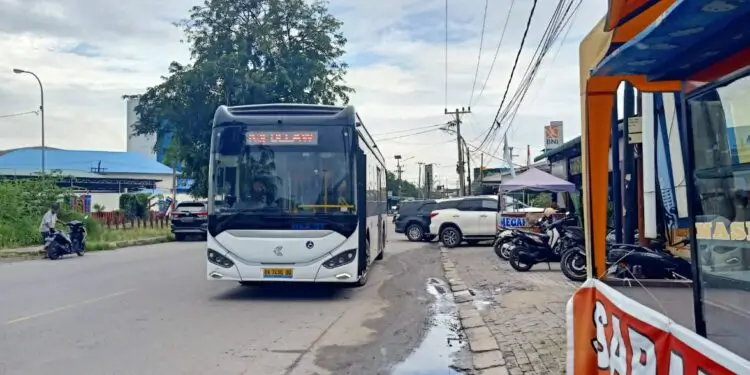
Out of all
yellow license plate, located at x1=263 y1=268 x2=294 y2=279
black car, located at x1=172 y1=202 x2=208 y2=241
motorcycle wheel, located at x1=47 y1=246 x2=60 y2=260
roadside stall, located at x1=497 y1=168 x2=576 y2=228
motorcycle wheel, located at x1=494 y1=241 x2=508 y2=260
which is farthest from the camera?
black car, located at x1=172 y1=202 x2=208 y2=241

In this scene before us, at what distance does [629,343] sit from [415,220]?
83.2ft

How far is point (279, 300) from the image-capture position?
39.2ft

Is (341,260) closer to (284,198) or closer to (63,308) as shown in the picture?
(284,198)

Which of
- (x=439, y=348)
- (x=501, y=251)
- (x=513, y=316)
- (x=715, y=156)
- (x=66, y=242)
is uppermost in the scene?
(x=715, y=156)

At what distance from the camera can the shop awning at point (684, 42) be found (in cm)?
318

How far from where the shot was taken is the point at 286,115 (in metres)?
11.8

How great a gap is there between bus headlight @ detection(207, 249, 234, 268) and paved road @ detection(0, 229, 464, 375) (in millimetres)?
621

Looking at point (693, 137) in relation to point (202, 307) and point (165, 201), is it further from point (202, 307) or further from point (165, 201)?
point (165, 201)

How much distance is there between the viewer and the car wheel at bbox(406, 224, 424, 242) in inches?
1168

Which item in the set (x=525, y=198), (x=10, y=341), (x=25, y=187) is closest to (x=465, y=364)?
(x=10, y=341)

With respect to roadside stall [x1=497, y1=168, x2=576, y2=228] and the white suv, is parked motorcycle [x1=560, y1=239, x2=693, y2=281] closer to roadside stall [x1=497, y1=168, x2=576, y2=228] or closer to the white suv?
roadside stall [x1=497, y1=168, x2=576, y2=228]

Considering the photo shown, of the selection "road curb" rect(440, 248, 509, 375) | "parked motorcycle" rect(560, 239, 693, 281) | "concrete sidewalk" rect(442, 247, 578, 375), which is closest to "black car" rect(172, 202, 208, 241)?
"concrete sidewalk" rect(442, 247, 578, 375)

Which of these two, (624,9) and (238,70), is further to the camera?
(238,70)

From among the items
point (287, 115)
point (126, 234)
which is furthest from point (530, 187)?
point (126, 234)
